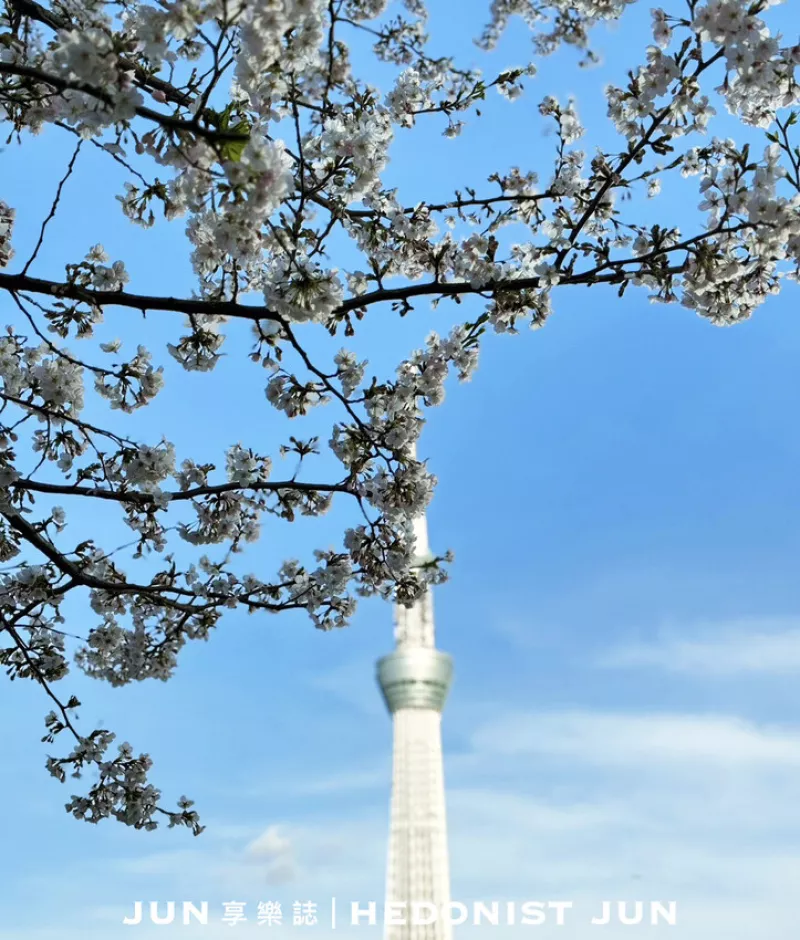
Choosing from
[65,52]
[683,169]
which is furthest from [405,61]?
[65,52]

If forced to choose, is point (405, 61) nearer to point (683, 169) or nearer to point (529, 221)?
point (529, 221)

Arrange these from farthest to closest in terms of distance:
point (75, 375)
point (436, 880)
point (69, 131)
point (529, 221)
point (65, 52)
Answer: point (436, 880), point (529, 221), point (75, 375), point (69, 131), point (65, 52)

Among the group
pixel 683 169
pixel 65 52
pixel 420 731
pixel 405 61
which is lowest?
pixel 65 52

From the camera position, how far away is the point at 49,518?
588 cm

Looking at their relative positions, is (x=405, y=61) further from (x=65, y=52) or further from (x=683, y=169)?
(x=65, y=52)

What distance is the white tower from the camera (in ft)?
137

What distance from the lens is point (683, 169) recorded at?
494 cm

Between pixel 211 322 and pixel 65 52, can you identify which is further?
pixel 211 322

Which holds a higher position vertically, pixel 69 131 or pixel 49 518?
pixel 69 131

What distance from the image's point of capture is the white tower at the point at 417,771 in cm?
4178

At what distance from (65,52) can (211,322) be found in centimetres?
208

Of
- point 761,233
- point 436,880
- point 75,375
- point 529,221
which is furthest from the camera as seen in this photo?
point 436,880

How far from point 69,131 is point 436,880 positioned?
41.2 metres

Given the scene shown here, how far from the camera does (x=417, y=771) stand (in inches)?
1721
